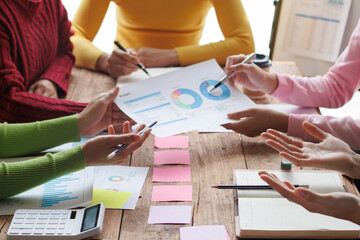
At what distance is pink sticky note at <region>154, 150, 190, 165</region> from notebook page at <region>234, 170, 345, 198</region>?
151mm

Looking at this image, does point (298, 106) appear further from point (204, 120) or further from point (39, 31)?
point (39, 31)

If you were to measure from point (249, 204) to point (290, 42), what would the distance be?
6.76ft

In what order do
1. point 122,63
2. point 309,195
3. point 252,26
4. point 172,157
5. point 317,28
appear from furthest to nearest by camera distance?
point 252,26, point 317,28, point 122,63, point 172,157, point 309,195

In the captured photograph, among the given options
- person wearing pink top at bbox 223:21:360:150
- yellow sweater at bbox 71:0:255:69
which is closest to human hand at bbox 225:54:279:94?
person wearing pink top at bbox 223:21:360:150

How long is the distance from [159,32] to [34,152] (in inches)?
34.1

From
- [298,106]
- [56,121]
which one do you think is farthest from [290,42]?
[56,121]

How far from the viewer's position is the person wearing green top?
98 cm

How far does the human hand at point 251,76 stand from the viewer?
131 cm

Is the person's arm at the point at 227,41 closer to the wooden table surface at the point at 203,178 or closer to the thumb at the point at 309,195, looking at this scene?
the wooden table surface at the point at 203,178

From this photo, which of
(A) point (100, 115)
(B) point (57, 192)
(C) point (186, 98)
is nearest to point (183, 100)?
(C) point (186, 98)

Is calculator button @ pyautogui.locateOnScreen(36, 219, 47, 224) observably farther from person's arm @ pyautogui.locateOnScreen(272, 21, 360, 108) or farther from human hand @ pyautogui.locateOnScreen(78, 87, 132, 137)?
person's arm @ pyautogui.locateOnScreen(272, 21, 360, 108)

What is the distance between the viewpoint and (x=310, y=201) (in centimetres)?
83

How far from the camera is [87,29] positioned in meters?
1.71

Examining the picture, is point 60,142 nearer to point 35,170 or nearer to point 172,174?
point 35,170
